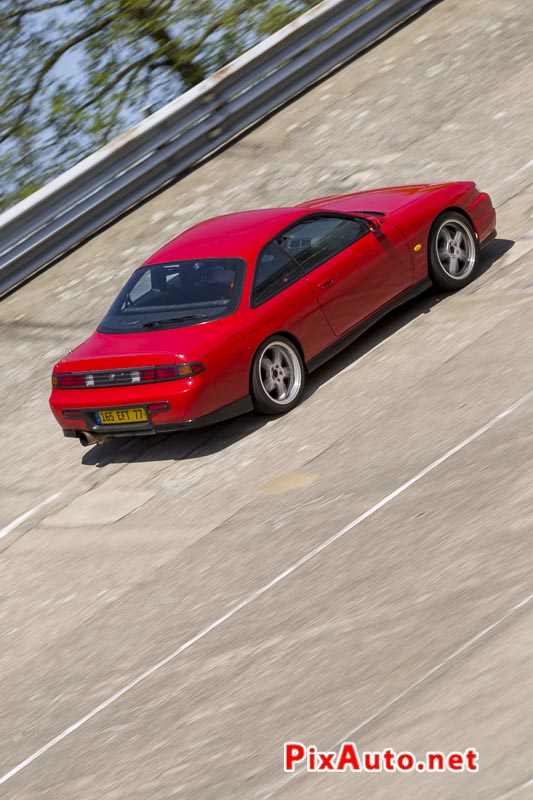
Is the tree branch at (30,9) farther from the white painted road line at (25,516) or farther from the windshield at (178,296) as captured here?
the white painted road line at (25,516)

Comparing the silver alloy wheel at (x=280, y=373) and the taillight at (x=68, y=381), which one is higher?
the taillight at (x=68, y=381)

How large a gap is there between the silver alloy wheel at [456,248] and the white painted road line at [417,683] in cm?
517

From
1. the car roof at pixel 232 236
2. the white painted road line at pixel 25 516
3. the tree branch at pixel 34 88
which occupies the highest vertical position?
the tree branch at pixel 34 88

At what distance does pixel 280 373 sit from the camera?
9.23 m

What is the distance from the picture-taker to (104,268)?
43.3 feet

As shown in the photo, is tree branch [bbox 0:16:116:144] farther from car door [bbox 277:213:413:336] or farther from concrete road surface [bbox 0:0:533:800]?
car door [bbox 277:213:413:336]

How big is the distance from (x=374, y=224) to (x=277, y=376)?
64.7 inches

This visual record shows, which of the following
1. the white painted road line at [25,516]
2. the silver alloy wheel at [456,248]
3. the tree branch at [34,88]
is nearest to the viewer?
the white painted road line at [25,516]

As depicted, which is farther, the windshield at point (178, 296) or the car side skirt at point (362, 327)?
the car side skirt at point (362, 327)

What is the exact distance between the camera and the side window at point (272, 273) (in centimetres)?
919

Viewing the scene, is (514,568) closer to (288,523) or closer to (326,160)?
(288,523)

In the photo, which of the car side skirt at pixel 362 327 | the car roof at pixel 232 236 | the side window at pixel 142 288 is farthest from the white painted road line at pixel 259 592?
the side window at pixel 142 288

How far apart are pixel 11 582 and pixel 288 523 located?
78.6 inches

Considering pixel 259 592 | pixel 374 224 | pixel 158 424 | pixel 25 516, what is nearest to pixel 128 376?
pixel 158 424
